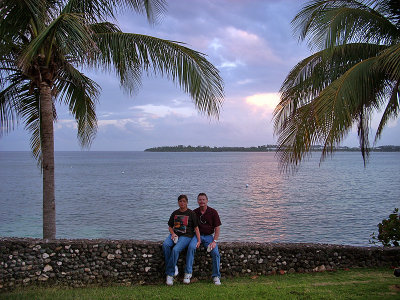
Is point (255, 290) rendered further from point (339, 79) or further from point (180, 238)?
point (339, 79)

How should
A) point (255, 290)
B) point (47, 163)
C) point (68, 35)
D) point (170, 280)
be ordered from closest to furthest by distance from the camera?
1. point (255, 290)
2. point (68, 35)
3. point (170, 280)
4. point (47, 163)

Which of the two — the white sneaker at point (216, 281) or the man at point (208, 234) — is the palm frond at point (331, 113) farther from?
the white sneaker at point (216, 281)

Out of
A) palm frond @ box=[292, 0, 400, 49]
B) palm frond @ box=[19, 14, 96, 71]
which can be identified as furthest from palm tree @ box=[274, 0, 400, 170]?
A: palm frond @ box=[19, 14, 96, 71]

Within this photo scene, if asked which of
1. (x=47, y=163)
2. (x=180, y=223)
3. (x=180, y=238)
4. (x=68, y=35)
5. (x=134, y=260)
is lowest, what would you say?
(x=134, y=260)

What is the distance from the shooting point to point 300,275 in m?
7.80

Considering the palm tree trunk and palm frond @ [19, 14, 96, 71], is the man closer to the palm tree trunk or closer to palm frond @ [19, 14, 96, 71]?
the palm tree trunk

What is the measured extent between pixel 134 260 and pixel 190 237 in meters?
1.15

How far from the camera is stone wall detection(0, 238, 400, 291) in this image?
22.8 feet

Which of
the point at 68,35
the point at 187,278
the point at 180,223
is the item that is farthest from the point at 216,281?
the point at 68,35

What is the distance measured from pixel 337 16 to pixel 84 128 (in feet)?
23.7

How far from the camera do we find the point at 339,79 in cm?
751

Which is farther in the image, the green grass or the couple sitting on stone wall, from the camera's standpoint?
the couple sitting on stone wall

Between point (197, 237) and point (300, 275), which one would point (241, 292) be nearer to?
point (197, 237)

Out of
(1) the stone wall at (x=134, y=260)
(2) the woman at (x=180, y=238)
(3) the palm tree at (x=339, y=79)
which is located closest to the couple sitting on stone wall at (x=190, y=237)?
(2) the woman at (x=180, y=238)
